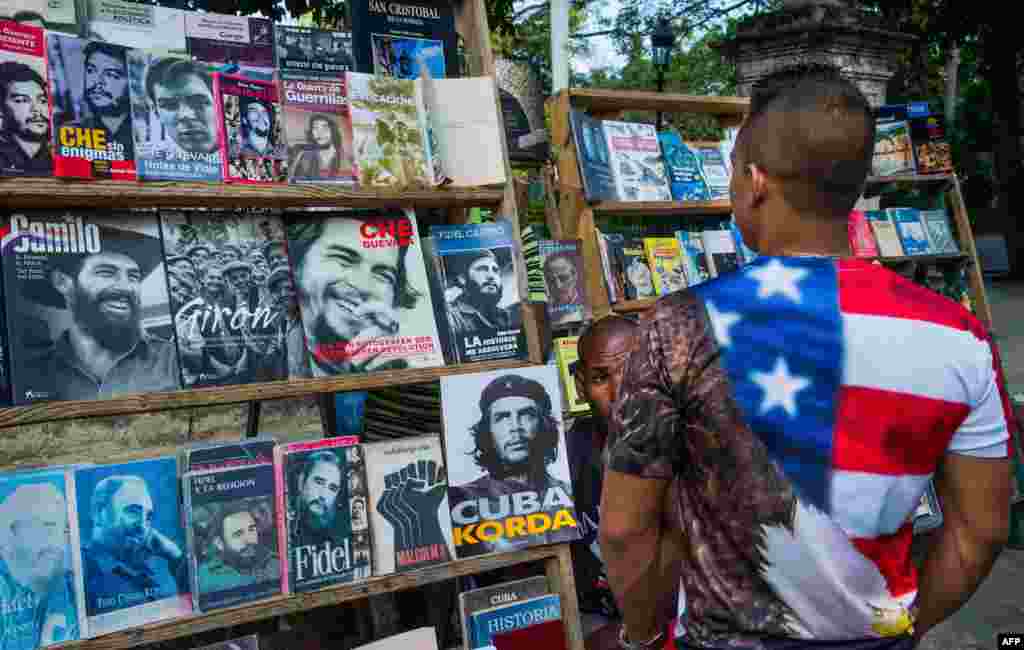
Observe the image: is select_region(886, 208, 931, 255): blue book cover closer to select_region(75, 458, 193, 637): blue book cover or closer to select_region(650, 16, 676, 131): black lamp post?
select_region(75, 458, 193, 637): blue book cover

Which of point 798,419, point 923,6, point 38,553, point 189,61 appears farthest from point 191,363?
point 923,6

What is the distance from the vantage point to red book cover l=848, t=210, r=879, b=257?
168 inches

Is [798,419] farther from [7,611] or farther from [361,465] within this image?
[7,611]

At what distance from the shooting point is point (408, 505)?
7.11 feet

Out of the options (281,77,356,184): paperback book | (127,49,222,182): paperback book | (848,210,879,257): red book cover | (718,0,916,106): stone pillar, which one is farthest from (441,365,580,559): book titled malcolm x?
(718,0,916,106): stone pillar

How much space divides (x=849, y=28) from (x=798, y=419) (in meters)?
4.50

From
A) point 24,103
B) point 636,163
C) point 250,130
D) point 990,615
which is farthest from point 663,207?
point 24,103

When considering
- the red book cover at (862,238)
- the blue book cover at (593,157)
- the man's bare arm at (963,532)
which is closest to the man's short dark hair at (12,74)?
the man's bare arm at (963,532)

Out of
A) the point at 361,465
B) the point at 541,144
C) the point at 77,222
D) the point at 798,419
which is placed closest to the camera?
the point at 798,419

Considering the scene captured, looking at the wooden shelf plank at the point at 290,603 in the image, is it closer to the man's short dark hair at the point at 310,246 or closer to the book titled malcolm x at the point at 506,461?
the book titled malcolm x at the point at 506,461

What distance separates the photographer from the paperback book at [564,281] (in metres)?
3.31

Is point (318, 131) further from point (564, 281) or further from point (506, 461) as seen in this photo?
point (564, 281)

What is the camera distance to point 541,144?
170 inches

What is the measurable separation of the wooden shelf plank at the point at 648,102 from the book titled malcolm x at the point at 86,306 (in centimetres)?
194
